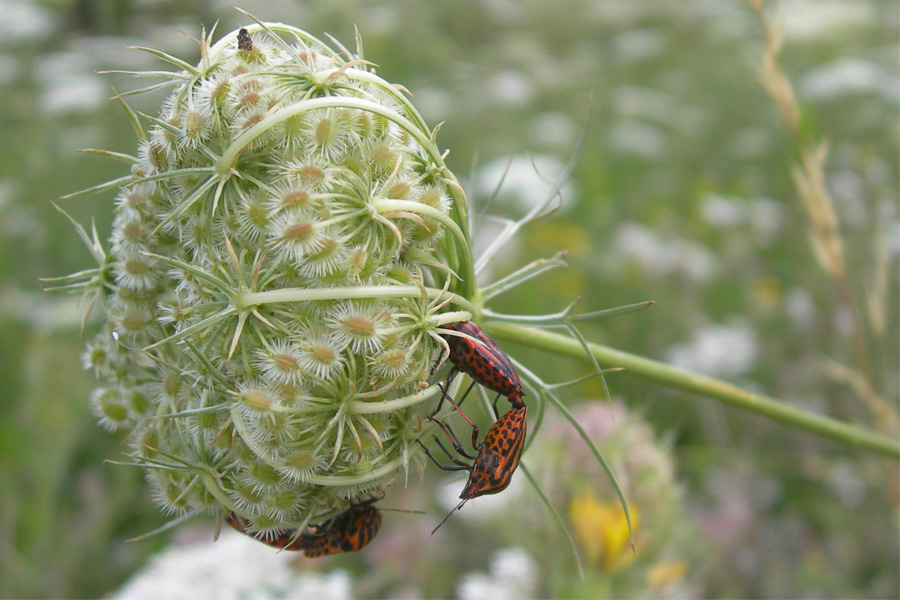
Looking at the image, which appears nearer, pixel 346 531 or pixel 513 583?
pixel 346 531

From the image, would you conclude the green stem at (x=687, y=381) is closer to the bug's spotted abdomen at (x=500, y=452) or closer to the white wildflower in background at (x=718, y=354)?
the bug's spotted abdomen at (x=500, y=452)

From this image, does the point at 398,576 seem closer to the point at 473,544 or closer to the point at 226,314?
the point at 473,544

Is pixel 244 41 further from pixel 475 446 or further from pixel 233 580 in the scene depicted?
pixel 233 580

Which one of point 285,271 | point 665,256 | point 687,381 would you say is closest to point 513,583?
point 687,381

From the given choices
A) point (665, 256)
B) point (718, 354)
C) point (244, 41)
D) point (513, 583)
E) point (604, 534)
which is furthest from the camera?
point (665, 256)

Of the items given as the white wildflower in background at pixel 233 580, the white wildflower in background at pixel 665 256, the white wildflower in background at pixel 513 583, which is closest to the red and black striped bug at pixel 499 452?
the white wildflower in background at pixel 513 583
